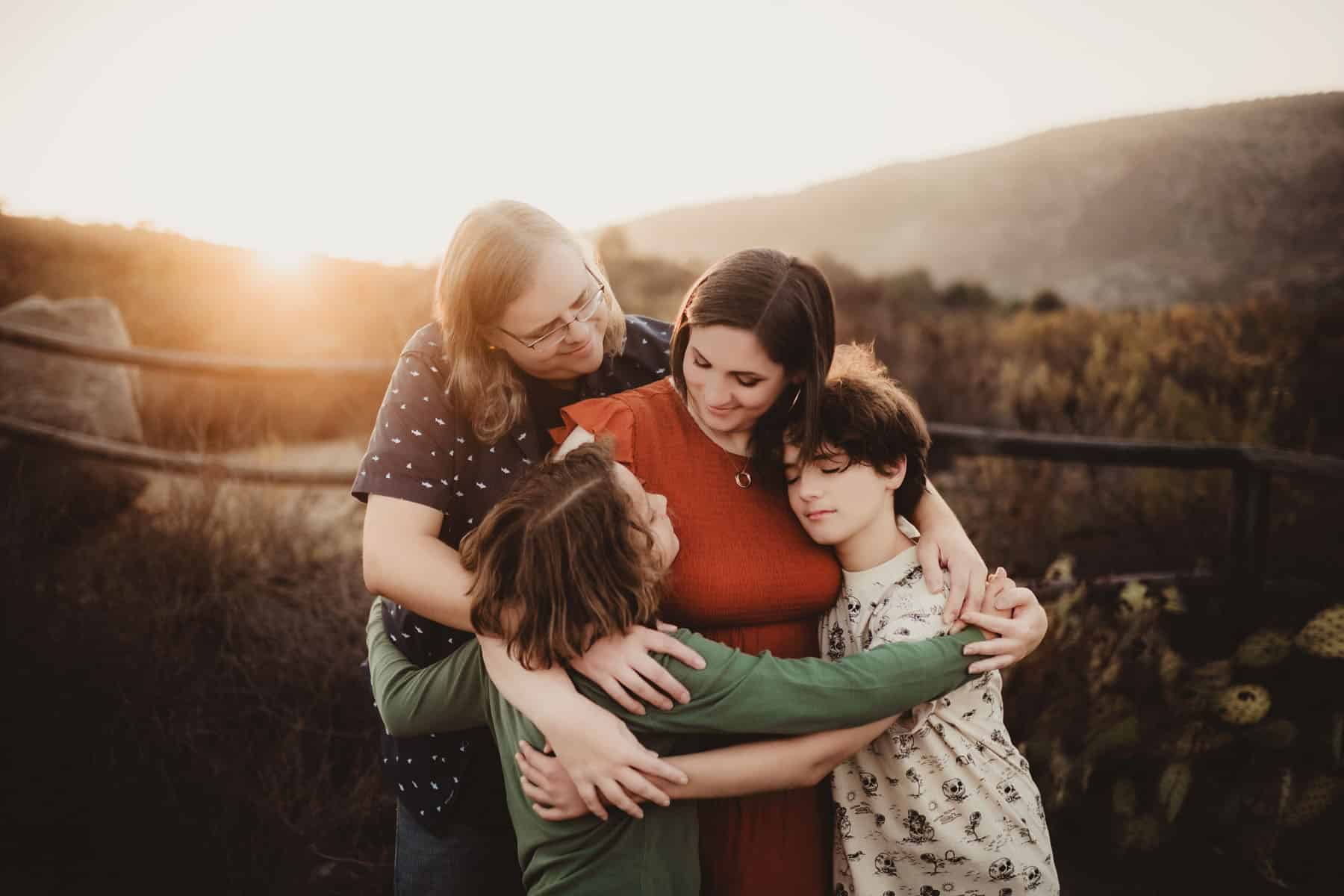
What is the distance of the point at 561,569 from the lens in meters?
1.36

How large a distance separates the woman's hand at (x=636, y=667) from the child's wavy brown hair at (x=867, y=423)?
0.55 m

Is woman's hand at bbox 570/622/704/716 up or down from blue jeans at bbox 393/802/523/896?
up

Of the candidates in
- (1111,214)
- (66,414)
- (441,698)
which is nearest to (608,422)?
(441,698)

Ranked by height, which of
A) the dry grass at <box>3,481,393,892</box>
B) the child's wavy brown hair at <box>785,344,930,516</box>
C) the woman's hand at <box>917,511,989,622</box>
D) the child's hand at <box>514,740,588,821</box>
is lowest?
the dry grass at <box>3,481,393,892</box>

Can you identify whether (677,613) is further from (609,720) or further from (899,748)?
(899,748)

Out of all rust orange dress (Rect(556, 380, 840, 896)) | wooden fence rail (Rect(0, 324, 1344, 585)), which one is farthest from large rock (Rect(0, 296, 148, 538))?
rust orange dress (Rect(556, 380, 840, 896))

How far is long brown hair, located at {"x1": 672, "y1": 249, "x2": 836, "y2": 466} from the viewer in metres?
1.66

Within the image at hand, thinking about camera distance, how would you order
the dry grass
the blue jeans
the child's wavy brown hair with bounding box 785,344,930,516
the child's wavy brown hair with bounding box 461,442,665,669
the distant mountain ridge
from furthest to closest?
1. the distant mountain ridge
2. the dry grass
3. the blue jeans
4. the child's wavy brown hair with bounding box 785,344,930,516
5. the child's wavy brown hair with bounding box 461,442,665,669

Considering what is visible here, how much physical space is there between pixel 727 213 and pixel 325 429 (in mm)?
21048

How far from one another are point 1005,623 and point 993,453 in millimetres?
2621

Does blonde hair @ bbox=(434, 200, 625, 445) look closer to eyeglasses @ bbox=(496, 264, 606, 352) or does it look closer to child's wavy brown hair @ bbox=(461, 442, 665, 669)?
eyeglasses @ bbox=(496, 264, 606, 352)

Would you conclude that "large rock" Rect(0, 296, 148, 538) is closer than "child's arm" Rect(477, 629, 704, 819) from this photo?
No

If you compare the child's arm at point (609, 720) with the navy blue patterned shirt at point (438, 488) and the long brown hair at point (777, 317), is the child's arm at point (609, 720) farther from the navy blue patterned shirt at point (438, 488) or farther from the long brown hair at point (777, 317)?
the long brown hair at point (777, 317)

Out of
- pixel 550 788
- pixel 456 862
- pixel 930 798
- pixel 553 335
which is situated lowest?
pixel 456 862
